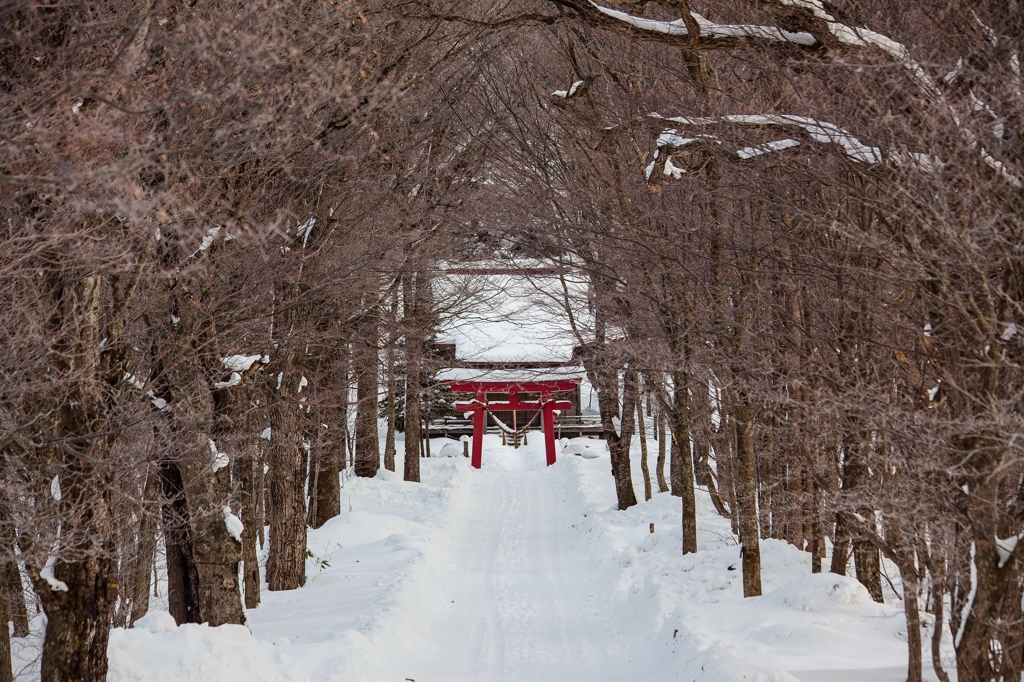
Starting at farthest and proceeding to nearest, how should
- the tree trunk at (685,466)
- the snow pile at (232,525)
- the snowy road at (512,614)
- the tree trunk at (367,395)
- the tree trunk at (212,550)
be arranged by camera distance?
the tree trunk at (367,395)
the tree trunk at (685,466)
the snowy road at (512,614)
the snow pile at (232,525)
the tree trunk at (212,550)

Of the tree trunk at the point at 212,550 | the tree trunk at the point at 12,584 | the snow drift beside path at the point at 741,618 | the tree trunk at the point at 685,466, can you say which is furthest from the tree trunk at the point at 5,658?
the tree trunk at the point at 685,466

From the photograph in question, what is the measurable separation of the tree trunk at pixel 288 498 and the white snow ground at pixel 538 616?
1.44ft

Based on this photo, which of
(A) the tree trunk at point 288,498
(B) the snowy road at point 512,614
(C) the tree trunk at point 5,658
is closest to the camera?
(C) the tree trunk at point 5,658

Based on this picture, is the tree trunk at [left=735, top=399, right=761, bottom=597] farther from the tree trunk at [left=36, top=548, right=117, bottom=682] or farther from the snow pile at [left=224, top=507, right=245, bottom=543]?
the tree trunk at [left=36, top=548, right=117, bottom=682]

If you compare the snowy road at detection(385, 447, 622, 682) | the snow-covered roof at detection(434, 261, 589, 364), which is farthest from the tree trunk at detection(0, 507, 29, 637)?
the snow-covered roof at detection(434, 261, 589, 364)

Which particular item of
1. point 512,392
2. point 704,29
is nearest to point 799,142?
point 704,29

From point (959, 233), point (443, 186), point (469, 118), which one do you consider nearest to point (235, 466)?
point (443, 186)

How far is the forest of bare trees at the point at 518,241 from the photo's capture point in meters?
4.83

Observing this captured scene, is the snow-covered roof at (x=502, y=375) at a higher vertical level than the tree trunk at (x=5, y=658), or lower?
higher

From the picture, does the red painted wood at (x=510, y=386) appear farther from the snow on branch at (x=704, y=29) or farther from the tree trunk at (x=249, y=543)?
the snow on branch at (x=704, y=29)

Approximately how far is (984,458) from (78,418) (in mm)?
6207

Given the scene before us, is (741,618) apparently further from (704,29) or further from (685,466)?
(704,29)

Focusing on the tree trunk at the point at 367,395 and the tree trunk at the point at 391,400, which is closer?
the tree trunk at the point at 367,395

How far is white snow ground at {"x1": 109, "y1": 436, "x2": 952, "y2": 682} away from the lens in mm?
7625
